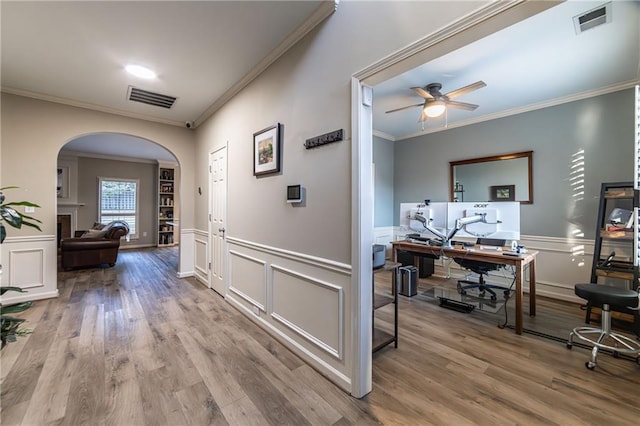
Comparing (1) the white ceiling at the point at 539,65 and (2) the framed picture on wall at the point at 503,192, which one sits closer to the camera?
(1) the white ceiling at the point at 539,65

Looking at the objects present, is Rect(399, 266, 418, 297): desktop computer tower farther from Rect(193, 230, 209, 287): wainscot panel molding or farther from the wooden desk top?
Rect(193, 230, 209, 287): wainscot panel molding

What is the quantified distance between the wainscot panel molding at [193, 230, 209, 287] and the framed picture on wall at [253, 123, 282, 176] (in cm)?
197

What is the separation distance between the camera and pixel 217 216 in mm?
3752

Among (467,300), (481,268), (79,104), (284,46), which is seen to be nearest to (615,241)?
(481,268)

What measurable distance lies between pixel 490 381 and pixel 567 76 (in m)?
3.35

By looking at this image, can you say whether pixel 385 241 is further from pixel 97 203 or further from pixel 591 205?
pixel 97 203

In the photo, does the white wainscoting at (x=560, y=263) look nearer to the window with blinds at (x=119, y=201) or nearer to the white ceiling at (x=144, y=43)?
the white ceiling at (x=144, y=43)

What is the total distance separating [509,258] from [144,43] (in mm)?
4062

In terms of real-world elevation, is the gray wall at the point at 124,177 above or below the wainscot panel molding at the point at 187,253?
above

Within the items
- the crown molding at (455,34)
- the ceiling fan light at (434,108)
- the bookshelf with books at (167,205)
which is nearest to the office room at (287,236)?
the crown molding at (455,34)

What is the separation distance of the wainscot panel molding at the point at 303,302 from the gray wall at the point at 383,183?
3.00 metres

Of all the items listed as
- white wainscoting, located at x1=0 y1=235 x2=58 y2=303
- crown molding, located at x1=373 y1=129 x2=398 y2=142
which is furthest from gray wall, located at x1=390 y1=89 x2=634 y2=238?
white wainscoting, located at x1=0 y1=235 x2=58 y2=303

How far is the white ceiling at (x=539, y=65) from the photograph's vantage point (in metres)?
2.13

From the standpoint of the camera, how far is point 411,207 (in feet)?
10.3
